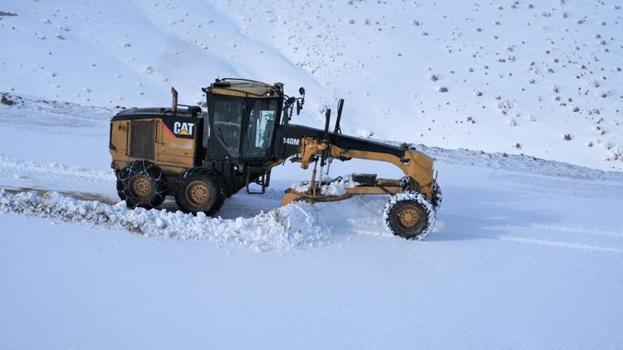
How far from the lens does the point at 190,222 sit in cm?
787

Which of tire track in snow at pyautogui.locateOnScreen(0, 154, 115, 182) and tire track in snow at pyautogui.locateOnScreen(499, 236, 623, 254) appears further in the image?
tire track in snow at pyautogui.locateOnScreen(0, 154, 115, 182)

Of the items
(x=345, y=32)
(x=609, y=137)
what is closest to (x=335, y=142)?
(x=609, y=137)

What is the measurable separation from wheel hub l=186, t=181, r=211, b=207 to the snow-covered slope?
12.1 m

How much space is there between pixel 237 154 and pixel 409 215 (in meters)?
2.48

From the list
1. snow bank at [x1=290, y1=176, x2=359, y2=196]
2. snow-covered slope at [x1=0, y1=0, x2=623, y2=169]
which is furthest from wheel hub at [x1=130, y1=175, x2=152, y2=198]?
snow-covered slope at [x1=0, y1=0, x2=623, y2=169]

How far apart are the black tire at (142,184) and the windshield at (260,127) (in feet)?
4.16

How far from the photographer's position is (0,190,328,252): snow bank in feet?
25.2

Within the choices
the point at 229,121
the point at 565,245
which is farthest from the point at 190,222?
the point at 565,245

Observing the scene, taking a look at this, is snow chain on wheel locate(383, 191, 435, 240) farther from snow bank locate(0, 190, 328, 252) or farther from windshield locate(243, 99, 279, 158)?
windshield locate(243, 99, 279, 158)

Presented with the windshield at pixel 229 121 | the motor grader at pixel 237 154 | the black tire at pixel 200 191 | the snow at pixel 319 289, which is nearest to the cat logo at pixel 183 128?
the motor grader at pixel 237 154

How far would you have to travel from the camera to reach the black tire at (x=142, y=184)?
28.1ft

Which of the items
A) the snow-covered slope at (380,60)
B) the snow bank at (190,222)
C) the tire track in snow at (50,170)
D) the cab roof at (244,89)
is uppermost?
the snow-covered slope at (380,60)

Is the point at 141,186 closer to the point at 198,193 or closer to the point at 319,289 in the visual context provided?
the point at 198,193

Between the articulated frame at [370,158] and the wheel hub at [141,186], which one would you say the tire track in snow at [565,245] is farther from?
the wheel hub at [141,186]
